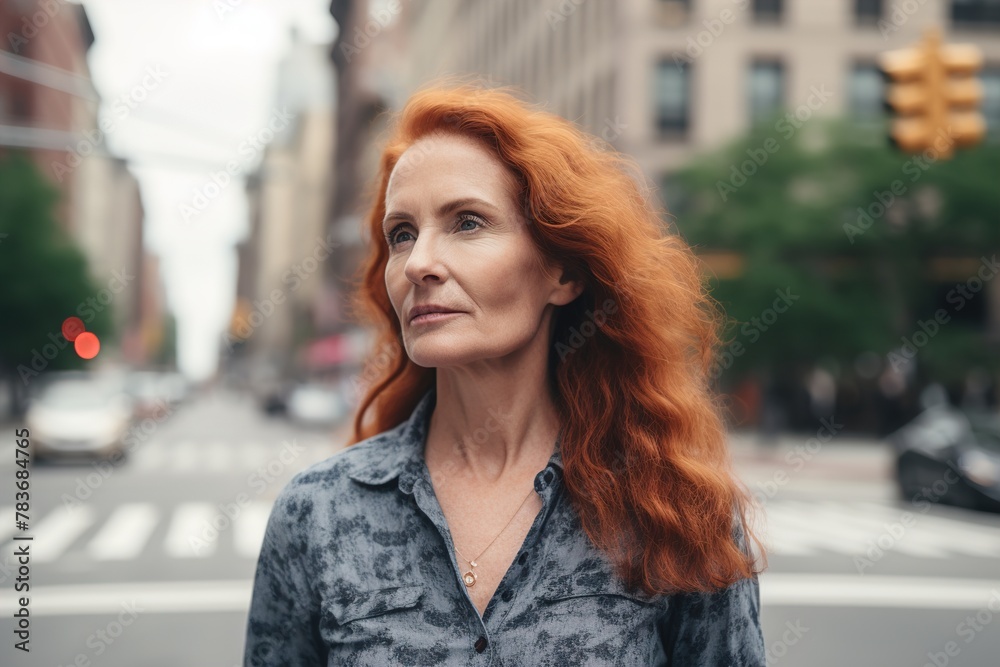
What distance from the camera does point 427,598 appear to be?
1956 millimetres

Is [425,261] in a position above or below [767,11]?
below

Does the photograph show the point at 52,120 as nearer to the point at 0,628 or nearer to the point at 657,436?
the point at 0,628

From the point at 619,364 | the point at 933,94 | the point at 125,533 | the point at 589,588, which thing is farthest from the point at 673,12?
the point at 589,588

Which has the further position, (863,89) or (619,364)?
(863,89)

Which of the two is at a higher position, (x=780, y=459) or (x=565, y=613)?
(x=780, y=459)

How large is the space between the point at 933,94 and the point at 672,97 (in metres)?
27.9

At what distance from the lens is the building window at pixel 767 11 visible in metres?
36.6

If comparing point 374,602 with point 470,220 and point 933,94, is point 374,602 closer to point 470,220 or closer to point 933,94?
point 470,220

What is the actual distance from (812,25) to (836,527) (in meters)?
26.9

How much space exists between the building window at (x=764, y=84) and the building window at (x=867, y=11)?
9.99ft

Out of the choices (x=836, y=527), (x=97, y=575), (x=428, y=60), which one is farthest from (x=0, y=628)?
(x=428, y=60)

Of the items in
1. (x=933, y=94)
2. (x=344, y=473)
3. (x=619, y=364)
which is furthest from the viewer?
(x=933, y=94)

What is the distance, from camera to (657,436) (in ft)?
7.09

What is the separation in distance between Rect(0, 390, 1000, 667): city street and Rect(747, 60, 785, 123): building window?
63.5 feet
